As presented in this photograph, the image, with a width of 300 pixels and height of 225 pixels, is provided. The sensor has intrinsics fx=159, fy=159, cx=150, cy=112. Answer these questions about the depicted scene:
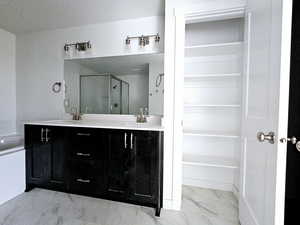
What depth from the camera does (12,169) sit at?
182 centimetres

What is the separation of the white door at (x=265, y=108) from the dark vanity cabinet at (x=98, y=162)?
2.51 ft

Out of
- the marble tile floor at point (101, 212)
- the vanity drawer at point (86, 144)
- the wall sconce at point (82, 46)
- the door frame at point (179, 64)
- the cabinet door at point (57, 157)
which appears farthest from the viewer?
the wall sconce at point (82, 46)

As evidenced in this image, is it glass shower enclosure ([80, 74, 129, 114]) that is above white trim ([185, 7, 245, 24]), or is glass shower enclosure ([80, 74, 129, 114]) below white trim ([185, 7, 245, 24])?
below

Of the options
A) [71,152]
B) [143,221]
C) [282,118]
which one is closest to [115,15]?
[71,152]

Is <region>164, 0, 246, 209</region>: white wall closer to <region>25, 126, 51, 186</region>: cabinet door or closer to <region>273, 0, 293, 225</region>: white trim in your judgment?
<region>273, 0, 293, 225</region>: white trim

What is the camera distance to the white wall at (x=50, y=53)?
2229 millimetres

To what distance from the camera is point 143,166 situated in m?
1.61

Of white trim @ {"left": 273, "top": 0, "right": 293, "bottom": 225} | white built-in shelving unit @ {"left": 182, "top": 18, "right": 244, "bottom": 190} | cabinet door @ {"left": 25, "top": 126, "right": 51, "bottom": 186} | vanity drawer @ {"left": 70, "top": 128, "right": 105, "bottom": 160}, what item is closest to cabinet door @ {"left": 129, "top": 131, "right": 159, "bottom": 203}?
vanity drawer @ {"left": 70, "top": 128, "right": 105, "bottom": 160}

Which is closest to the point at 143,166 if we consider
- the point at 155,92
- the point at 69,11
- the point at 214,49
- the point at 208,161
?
the point at 208,161

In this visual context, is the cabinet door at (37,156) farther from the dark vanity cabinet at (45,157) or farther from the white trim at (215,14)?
the white trim at (215,14)

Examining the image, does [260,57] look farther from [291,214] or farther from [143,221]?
[143,221]

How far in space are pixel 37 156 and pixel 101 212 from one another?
106cm

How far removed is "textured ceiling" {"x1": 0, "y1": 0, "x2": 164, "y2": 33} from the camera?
1.88 m

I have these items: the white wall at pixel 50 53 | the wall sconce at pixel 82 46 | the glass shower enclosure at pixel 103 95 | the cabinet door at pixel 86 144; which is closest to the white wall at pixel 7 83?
the white wall at pixel 50 53
